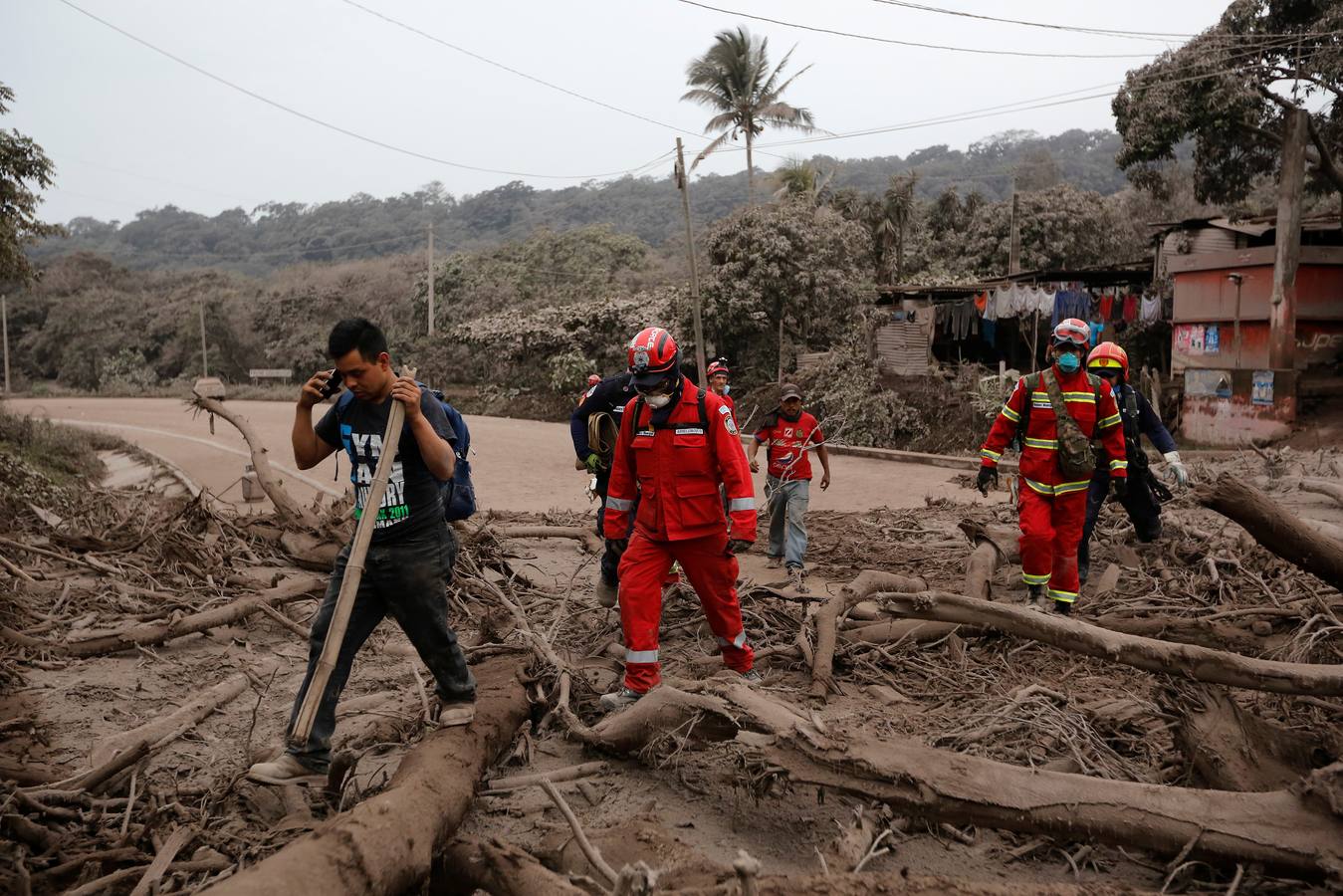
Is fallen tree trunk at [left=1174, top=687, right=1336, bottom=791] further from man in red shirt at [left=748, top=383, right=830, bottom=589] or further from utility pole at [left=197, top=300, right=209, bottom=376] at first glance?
utility pole at [left=197, top=300, right=209, bottom=376]

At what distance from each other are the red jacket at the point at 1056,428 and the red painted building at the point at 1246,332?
46.5 ft

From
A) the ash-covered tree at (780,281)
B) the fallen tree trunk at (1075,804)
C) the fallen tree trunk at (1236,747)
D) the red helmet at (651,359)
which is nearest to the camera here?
the fallen tree trunk at (1075,804)

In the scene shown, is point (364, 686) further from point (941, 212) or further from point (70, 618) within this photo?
point (941, 212)

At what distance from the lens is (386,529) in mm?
3572

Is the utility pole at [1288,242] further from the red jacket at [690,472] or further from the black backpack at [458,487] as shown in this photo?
the black backpack at [458,487]

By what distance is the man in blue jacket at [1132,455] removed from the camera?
6.41 metres

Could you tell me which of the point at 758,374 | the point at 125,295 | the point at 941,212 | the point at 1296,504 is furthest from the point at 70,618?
the point at 125,295

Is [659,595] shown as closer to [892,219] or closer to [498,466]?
[498,466]

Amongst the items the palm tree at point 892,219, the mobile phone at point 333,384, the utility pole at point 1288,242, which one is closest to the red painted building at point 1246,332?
the utility pole at point 1288,242

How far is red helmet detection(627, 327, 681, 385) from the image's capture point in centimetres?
459

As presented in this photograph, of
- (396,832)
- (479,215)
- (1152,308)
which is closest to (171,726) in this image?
(396,832)

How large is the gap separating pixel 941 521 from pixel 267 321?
47.5 m

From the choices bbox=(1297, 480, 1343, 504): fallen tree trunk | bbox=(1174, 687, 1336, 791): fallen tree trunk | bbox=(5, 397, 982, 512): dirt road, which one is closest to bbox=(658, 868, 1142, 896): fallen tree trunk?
bbox=(1174, 687, 1336, 791): fallen tree trunk

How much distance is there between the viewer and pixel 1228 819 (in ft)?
9.22
